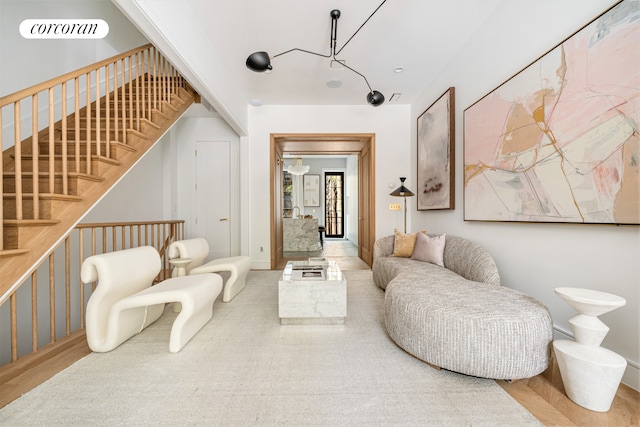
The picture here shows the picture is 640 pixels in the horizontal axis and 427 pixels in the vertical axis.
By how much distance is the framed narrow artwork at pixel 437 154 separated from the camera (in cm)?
317

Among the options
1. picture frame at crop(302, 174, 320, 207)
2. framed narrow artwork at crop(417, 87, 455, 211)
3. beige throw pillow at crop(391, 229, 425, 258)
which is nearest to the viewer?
framed narrow artwork at crop(417, 87, 455, 211)

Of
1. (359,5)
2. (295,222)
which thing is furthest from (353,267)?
(359,5)

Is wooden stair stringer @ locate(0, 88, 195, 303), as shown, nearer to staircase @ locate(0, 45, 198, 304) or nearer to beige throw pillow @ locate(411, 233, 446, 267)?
staircase @ locate(0, 45, 198, 304)

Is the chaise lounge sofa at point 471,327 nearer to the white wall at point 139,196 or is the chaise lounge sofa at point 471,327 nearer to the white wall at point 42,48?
the white wall at point 139,196

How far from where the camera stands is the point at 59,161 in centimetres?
239

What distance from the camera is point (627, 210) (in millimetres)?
1428

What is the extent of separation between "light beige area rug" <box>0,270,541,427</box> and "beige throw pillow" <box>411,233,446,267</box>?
1310 millimetres

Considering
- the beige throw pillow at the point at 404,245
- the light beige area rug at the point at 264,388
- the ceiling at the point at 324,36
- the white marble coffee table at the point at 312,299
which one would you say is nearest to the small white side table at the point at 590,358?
the light beige area rug at the point at 264,388

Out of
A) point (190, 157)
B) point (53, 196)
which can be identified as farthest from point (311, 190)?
point (53, 196)

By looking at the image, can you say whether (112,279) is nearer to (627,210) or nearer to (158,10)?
(158,10)

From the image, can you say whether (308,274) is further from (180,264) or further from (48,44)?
(48,44)

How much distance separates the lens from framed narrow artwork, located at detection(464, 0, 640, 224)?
1429 millimetres

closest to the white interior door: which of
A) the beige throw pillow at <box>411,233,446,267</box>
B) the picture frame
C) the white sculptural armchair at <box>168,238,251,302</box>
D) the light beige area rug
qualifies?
the white sculptural armchair at <box>168,238,251,302</box>

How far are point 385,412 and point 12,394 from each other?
6.80 ft
